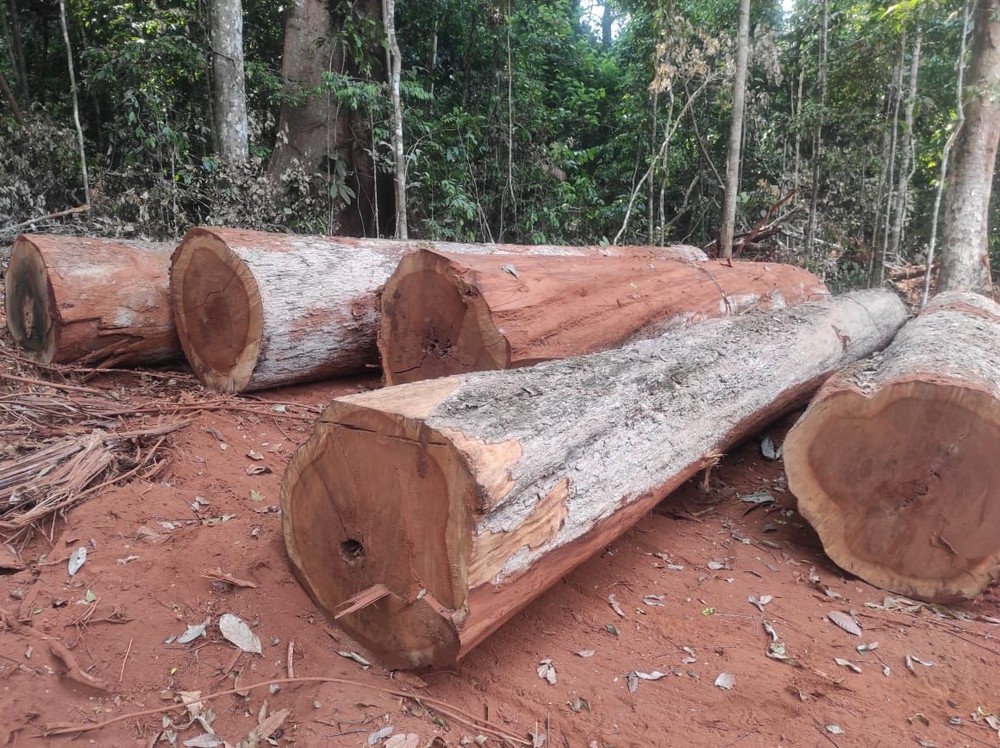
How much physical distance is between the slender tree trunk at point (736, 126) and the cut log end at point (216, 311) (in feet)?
18.8

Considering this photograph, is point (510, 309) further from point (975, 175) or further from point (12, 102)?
point (12, 102)

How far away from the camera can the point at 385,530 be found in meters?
1.94

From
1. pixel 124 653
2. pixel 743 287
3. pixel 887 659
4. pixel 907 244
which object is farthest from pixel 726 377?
pixel 907 244

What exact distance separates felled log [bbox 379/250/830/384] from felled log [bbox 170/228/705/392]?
48 cm

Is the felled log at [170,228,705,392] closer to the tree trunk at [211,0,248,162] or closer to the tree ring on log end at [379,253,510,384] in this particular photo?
the tree ring on log end at [379,253,510,384]

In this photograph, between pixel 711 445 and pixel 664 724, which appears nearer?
pixel 664 724

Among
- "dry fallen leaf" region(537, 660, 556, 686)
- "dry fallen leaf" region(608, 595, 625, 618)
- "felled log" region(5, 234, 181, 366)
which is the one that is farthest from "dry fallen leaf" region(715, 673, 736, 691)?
"felled log" region(5, 234, 181, 366)

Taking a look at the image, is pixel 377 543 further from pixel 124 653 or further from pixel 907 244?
pixel 907 244

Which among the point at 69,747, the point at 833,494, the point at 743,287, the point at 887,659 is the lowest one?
the point at 887,659

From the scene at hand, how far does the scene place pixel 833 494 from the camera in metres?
2.81

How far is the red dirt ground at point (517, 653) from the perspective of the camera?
183 centimetres

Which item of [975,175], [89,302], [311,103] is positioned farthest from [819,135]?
[89,302]

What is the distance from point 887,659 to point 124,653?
263cm

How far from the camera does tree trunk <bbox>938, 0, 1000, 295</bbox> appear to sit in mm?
7379
